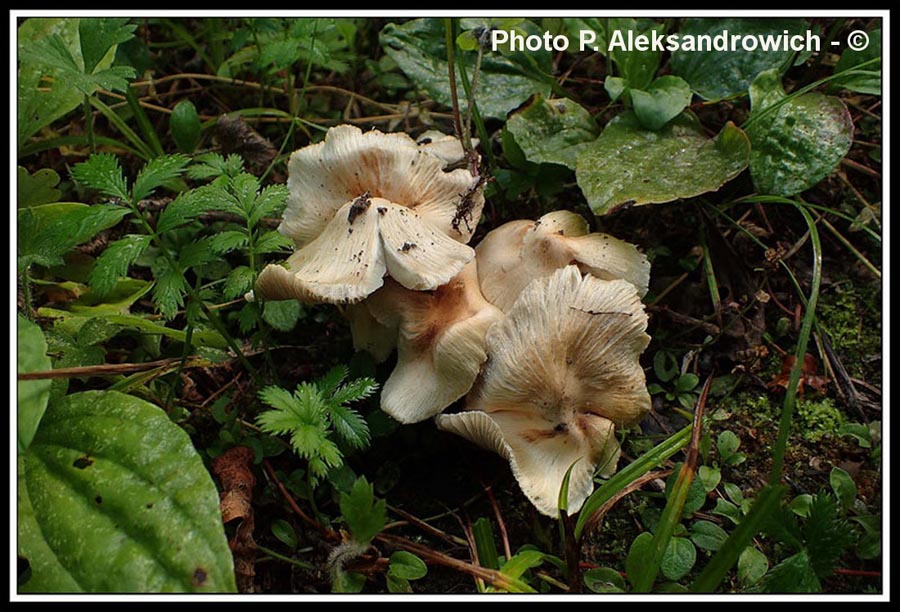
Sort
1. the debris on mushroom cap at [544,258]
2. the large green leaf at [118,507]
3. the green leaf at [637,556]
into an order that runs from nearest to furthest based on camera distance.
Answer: the large green leaf at [118,507], the green leaf at [637,556], the debris on mushroom cap at [544,258]

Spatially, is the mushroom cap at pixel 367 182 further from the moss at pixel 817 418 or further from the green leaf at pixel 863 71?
the green leaf at pixel 863 71

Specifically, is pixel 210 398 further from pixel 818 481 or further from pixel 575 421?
pixel 818 481

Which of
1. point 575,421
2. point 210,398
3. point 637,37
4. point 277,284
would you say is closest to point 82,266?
point 210,398

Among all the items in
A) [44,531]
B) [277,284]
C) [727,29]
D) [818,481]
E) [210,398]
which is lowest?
[818,481]

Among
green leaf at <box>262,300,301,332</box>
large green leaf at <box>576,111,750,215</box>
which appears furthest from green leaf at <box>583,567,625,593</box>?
green leaf at <box>262,300,301,332</box>

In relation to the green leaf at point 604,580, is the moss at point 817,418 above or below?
above

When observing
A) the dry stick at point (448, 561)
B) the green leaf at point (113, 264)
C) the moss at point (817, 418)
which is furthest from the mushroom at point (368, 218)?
the moss at point (817, 418)

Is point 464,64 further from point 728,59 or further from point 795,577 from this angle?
point 795,577
